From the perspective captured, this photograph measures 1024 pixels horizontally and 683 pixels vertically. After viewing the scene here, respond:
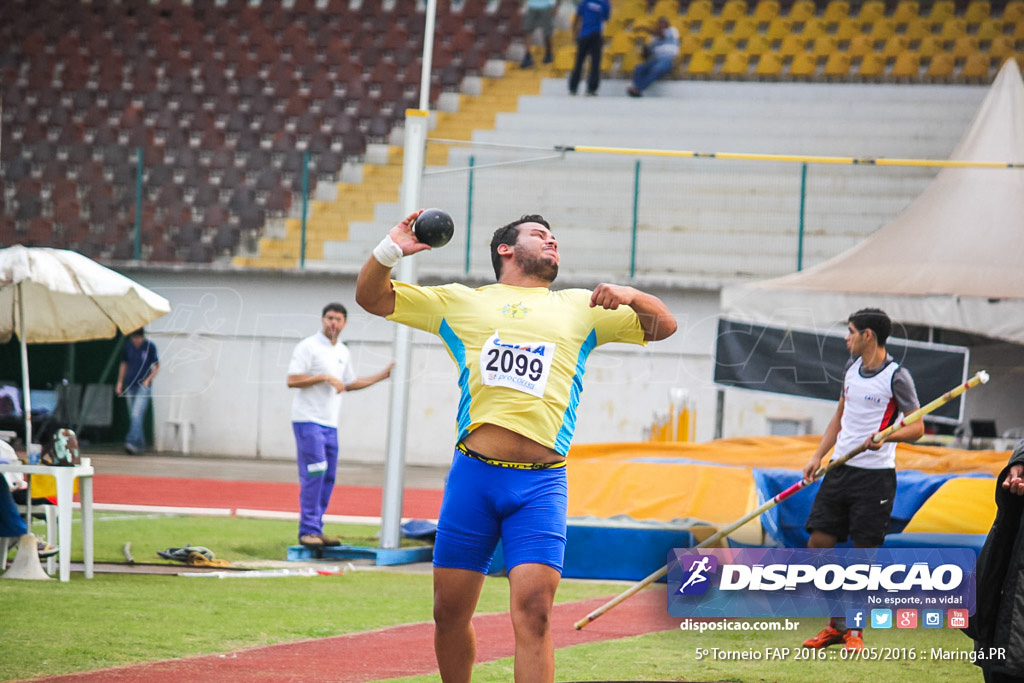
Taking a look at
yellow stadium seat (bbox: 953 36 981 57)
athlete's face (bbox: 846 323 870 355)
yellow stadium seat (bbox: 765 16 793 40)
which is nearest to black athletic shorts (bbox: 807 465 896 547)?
athlete's face (bbox: 846 323 870 355)

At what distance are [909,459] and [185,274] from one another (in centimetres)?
1388

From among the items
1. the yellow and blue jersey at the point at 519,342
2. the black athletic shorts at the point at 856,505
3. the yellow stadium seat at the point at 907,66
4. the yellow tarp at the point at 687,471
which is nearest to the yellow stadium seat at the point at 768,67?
the yellow stadium seat at the point at 907,66

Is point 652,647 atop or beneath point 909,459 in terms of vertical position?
beneath

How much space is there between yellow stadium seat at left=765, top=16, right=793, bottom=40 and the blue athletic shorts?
817 inches

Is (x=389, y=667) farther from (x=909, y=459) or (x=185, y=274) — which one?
(x=185, y=274)

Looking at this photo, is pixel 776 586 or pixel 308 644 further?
pixel 308 644

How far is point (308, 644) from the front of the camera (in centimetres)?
705

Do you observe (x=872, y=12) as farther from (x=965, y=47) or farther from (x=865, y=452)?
(x=865, y=452)

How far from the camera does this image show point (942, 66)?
2248 cm

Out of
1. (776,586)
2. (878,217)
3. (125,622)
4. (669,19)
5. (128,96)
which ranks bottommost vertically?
(125,622)

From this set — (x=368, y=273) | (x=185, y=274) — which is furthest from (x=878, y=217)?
(x=368, y=273)

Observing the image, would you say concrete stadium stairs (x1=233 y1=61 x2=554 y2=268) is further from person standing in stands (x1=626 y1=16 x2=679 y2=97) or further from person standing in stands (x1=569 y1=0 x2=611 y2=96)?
person standing in stands (x1=626 y1=16 x2=679 y2=97)

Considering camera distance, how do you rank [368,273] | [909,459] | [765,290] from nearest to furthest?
[368,273], [909,459], [765,290]

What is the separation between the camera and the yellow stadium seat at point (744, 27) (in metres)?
24.3
